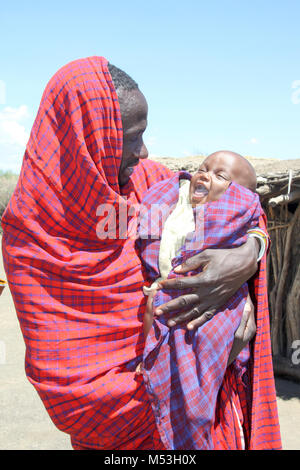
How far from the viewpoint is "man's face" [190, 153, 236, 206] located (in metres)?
2.04

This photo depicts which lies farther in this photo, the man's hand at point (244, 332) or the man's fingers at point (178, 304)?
the man's hand at point (244, 332)

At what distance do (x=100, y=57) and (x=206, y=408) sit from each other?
1379 millimetres

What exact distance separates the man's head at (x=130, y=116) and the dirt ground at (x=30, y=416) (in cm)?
287

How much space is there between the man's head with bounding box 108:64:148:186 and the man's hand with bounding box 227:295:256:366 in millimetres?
722

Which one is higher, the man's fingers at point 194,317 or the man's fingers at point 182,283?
the man's fingers at point 182,283

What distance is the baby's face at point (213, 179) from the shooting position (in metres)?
2.04

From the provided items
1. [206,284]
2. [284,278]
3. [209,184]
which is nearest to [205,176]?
[209,184]

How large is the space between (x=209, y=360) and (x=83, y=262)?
580mm

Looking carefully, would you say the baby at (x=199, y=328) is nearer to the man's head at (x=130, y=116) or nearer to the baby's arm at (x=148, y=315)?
the baby's arm at (x=148, y=315)

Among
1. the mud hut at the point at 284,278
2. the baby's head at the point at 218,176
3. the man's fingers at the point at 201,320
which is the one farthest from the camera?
the mud hut at the point at 284,278

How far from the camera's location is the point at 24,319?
6.47ft

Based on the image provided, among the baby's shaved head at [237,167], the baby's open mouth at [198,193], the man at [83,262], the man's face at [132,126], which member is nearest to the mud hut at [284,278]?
the baby's shaved head at [237,167]

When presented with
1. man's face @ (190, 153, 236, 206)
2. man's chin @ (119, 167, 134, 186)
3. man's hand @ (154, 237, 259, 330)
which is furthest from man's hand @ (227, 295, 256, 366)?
man's chin @ (119, 167, 134, 186)
